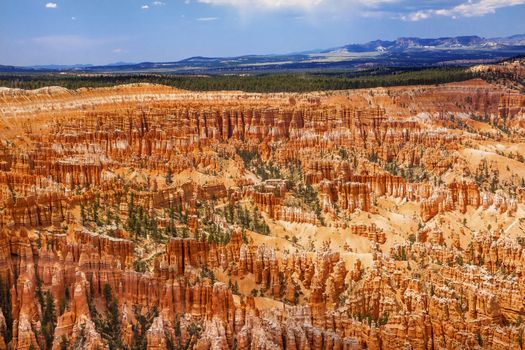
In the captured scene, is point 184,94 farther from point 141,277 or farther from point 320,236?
point 141,277

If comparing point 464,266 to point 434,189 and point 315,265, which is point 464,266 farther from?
point 434,189

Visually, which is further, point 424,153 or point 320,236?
point 424,153

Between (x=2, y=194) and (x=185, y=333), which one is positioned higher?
(x=2, y=194)

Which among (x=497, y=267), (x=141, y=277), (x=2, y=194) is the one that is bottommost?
(x=497, y=267)

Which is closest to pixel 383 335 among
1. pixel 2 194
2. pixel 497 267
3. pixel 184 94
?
pixel 497 267

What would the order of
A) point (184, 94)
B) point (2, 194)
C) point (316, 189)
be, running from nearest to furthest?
point (2, 194)
point (316, 189)
point (184, 94)

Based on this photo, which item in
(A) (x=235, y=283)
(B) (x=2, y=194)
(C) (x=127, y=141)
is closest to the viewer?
(A) (x=235, y=283)

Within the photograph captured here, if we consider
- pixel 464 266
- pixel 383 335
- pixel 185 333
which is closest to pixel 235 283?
pixel 185 333
